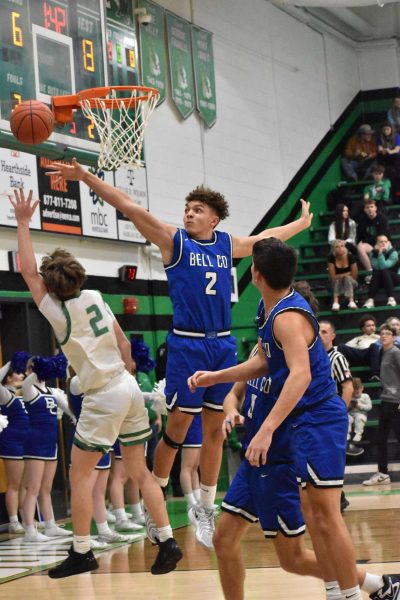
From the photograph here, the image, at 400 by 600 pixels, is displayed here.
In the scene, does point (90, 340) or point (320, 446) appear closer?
point (320, 446)

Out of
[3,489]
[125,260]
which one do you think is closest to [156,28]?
[125,260]

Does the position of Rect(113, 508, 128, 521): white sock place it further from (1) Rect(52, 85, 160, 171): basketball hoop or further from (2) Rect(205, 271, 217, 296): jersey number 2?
(2) Rect(205, 271, 217, 296): jersey number 2

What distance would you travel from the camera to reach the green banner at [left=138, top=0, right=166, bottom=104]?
1516 cm

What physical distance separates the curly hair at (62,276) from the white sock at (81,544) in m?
1.51

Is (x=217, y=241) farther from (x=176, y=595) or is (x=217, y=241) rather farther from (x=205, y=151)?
(x=205, y=151)

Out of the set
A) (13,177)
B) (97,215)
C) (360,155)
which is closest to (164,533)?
(13,177)

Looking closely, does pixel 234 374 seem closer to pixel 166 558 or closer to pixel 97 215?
pixel 166 558

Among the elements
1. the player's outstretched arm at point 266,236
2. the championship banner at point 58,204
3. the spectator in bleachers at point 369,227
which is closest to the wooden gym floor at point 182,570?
the player's outstretched arm at point 266,236

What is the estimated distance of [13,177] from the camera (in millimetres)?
12141

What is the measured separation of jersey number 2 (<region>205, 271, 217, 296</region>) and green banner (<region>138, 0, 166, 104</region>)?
8.73 m

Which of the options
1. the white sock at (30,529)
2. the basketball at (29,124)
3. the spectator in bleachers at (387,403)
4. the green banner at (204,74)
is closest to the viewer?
the basketball at (29,124)

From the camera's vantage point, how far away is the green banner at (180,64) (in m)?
16.0

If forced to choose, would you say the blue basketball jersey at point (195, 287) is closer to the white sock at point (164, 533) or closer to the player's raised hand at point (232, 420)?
the white sock at point (164, 533)

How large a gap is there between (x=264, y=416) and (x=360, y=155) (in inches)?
693
